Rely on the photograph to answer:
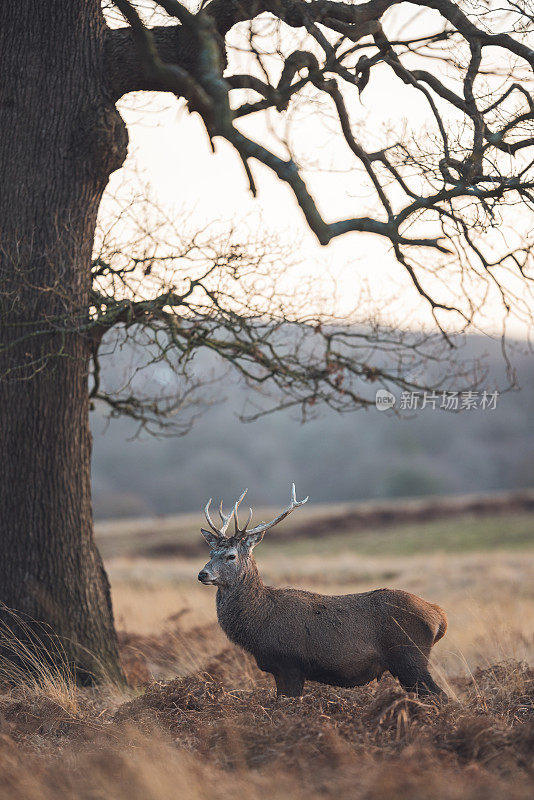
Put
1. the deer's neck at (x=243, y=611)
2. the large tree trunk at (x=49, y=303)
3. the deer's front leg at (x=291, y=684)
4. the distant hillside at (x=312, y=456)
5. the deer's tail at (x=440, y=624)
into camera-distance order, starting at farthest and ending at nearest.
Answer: the distant hillside at (x=312, y=456) < the large tree trunk at (x=49, y=303) < the deer's tail at (x=440, y=624) < the deer's neck at (x=243, y=611) < the deer's front leg at (x=291, y=684)

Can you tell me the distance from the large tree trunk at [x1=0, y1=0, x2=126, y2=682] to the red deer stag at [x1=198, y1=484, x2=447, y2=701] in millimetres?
2226

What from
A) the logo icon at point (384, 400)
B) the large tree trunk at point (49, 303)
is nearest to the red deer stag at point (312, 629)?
the large tree trunk at point (49, 303)

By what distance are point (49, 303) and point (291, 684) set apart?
415cm

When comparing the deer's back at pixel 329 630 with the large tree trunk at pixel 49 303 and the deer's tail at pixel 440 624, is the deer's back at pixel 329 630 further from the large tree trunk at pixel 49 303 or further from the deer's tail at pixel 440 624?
the large tree trunk at pixel 49 303

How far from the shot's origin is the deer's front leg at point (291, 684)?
241 inches

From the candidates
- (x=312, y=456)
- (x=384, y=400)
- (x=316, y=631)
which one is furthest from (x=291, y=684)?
(x=312, y=456)

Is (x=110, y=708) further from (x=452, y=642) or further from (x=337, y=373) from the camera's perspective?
(x=452, y=642)

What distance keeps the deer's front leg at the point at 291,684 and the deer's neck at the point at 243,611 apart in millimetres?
309

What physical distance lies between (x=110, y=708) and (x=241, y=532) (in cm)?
194

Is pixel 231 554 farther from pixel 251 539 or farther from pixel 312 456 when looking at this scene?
pixel 312 456

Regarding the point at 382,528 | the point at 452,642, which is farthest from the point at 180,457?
the point at 452,642

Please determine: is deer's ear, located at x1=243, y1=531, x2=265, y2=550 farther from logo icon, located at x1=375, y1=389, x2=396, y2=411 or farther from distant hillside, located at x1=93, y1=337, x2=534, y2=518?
distant hillside, located at x1=93, y1=337, x2=534, y2=518

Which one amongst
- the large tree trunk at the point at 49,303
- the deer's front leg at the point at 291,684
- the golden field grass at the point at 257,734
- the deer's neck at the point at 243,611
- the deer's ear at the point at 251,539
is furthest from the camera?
the large tree trunk at the point at 49,303

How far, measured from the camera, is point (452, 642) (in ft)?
33.6
